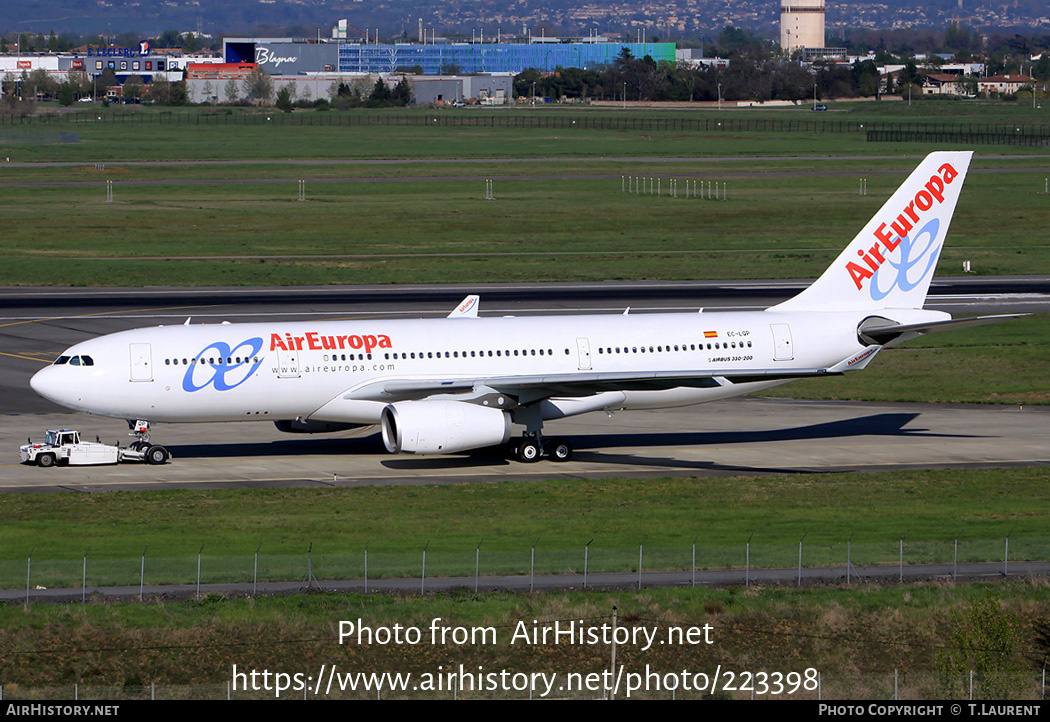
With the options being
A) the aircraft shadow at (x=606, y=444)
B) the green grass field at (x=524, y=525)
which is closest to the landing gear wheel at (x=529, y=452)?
the aircraft shadow at (x=606, y=444)

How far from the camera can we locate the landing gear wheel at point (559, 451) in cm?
5178

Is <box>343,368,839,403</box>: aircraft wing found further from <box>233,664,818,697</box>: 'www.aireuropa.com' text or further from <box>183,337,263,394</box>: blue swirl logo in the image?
<box>233,664,818,697</box>: 'www.aireuropa.com' text

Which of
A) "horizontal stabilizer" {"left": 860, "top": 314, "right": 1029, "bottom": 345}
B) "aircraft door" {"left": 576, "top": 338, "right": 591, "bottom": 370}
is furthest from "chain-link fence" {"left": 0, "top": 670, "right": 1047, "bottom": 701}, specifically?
"horizontal stabilizer" {"left": 860, "top": 314, "right": 1029, "bottom": 345}

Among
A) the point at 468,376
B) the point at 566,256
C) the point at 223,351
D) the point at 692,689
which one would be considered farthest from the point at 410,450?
the point at 566,256

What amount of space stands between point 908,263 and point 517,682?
32180mm

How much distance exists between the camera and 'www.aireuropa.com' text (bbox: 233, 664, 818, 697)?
98.0 feet

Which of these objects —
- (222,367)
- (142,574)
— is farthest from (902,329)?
(142,574)

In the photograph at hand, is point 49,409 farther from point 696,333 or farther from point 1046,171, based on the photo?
point 1046,171

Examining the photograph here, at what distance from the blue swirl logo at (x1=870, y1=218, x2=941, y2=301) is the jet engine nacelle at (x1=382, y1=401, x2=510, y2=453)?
56.1ft

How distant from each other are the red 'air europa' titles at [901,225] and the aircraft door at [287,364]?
22425 mm

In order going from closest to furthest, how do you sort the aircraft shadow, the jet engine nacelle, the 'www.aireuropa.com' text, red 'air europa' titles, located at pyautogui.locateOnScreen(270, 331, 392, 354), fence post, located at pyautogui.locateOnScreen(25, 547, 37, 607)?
the 'www.aireuropa.com' text < fence post, located at pyautogui.locateOnScreen(25, 547, 37, 607) < the jet engine nacelle < red 'air europa' titles, located at pyautogui.locateOnScreen(270, 331, 392, 354) < the aircraft shadow

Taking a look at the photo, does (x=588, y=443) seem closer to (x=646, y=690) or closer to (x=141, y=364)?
(x=141, y=364)

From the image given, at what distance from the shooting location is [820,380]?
68188mm
